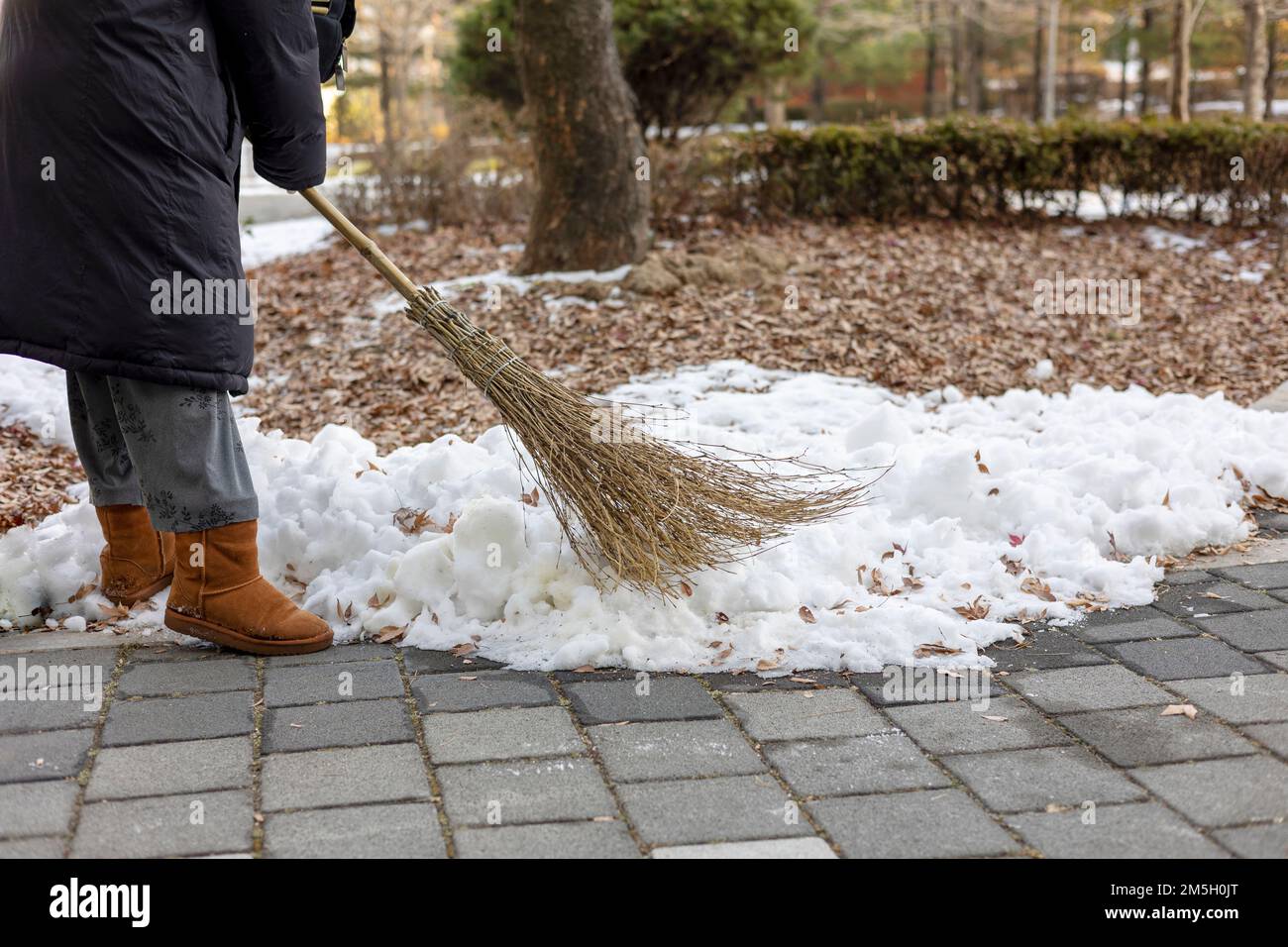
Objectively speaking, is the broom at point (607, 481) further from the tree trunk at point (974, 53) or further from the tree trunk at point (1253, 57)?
the tree trunk at point (974, 53)

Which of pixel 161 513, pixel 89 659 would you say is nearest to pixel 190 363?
pixel 161 513

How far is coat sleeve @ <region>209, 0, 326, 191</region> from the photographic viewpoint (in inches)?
117

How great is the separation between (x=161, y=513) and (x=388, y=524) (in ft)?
2.44

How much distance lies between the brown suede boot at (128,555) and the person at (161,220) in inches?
12.9

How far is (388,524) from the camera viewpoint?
3730 mm

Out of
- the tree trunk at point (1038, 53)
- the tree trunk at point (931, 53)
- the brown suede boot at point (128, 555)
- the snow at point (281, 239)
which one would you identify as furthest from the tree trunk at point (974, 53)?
the brown suede boot at point (128, 555)

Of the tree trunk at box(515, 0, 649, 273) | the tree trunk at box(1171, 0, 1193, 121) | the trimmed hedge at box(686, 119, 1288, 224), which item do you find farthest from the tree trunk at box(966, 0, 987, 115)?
the tree trunk at box(515, 0, 649, 273)

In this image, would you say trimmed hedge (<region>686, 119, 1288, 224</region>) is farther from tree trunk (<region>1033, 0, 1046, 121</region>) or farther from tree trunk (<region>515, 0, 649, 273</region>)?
tree trunk (<region>1033, 0, 1046, 121</region>)

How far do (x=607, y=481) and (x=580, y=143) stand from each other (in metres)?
3.96

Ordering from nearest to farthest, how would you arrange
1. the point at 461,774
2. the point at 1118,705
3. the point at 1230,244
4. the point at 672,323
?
1. the point at 461,774
2. the point at 1118,705
3. the point at 672,323
4. the point at 1230,244

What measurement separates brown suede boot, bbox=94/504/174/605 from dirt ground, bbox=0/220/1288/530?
1.09 metres

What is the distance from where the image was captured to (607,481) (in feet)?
11.0
